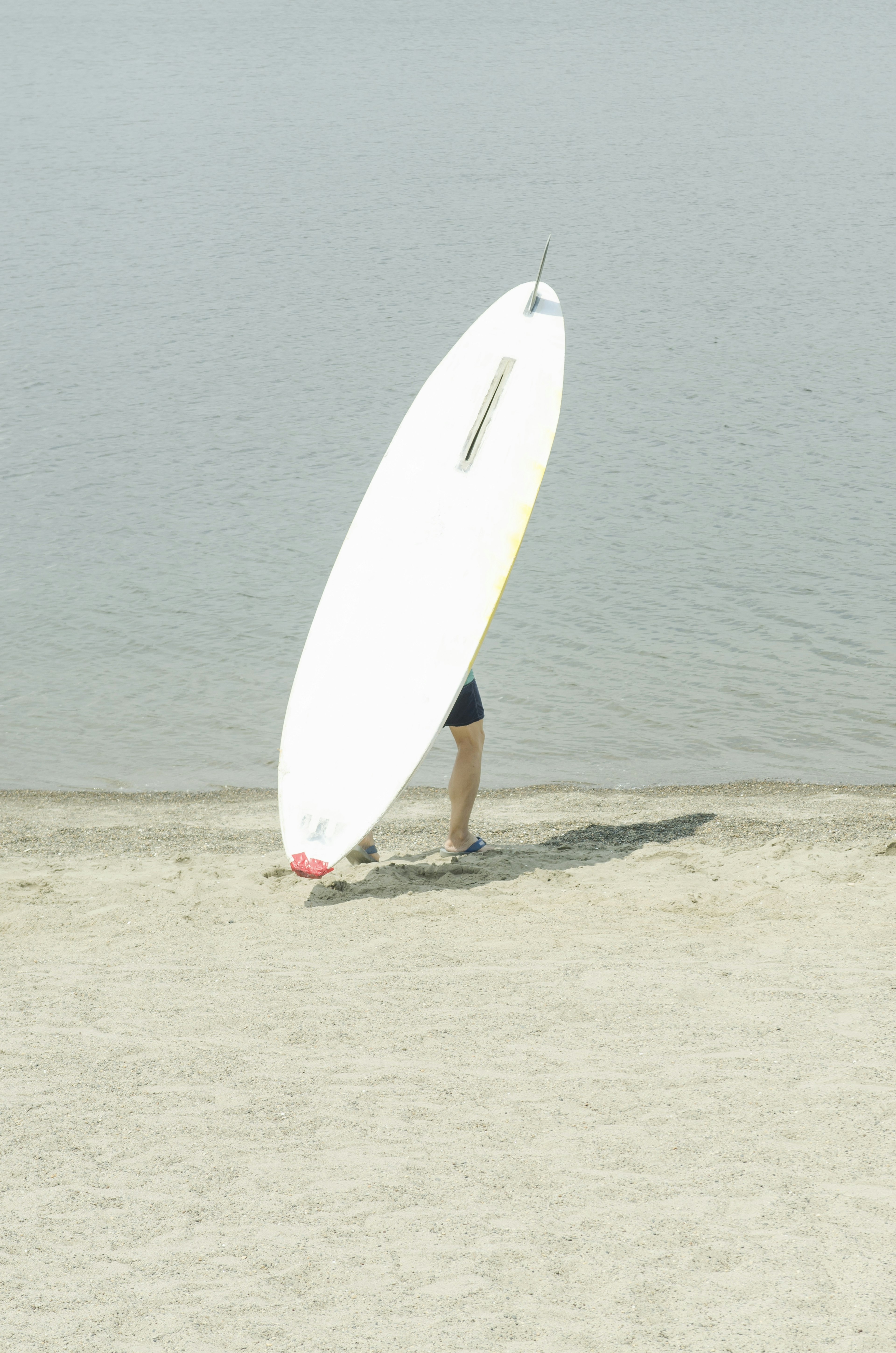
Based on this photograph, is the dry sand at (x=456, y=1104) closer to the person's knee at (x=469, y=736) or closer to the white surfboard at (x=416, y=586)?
the white surfboard at (x=416, y=586)

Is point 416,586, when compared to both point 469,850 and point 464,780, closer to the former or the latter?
point 464,780

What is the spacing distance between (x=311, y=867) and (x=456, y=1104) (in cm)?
173

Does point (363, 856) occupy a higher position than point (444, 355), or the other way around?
point (444, 355)

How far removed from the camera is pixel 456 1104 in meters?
3.67

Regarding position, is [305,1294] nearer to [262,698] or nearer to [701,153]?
[262,698]

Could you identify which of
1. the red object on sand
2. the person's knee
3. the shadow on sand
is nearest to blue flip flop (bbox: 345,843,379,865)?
the shadow on sand

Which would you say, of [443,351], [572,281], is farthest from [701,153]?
[443,351]

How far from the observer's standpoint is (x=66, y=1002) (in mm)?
4332

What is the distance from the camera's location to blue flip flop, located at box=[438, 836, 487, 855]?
5883mm

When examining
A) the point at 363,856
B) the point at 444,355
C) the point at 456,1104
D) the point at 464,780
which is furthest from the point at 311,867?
the point at 444,355

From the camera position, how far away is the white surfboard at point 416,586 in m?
5.48

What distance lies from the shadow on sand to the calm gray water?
45.8 inches

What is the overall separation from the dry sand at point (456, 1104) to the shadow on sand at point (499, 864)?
31mm

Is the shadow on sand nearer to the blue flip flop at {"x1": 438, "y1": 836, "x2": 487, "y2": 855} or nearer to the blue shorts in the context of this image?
the blue flip flop at {"x1": 438, "y1": 836, "x2": 487, "y2": 855}
